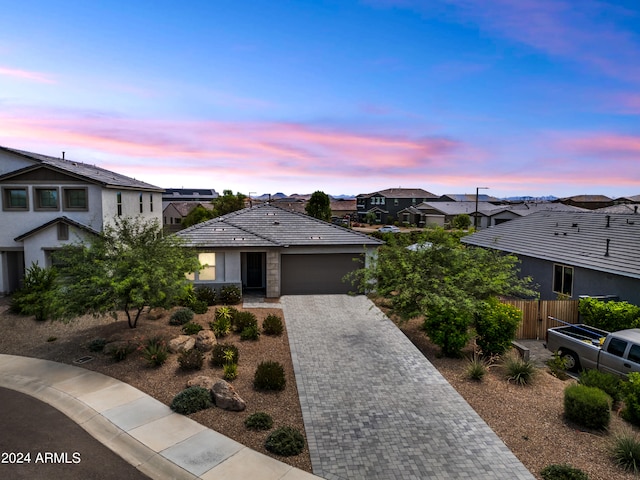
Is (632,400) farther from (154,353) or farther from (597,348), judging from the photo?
(154,353)

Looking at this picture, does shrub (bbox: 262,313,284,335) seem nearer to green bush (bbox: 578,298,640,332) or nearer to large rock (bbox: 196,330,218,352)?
large rock (bbox: 196,330,218,352)

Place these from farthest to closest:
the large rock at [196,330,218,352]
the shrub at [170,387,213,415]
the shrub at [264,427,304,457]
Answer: the large rock at [196,330,218,352] < the shrub at [170,387,213,415] < the shrub at [264,427,304,457]

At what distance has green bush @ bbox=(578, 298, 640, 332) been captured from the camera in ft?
52.2

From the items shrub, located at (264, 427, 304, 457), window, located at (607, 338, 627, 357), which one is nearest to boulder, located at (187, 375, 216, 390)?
shrub, located at (264, 427, 304, 457)

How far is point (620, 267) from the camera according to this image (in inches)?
727

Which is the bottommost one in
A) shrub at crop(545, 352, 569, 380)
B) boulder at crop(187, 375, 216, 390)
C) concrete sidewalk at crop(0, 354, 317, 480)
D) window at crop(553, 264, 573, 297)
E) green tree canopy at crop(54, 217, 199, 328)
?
concrete sidewalk at crop(0, 354, 317, 480)

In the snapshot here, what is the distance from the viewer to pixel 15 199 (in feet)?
75.2

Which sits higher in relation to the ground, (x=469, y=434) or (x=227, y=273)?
(x=227, y=273)

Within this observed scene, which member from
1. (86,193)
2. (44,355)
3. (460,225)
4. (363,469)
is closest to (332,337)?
(363,469)

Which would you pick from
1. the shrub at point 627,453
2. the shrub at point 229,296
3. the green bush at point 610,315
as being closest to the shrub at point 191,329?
the shrub at point 229,296

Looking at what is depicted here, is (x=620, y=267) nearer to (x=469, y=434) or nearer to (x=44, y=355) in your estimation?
(x=469, y=434)

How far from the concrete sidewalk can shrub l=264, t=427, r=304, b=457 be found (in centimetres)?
28

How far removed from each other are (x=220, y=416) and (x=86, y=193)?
58.5 ft

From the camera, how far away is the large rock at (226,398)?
11.1m
